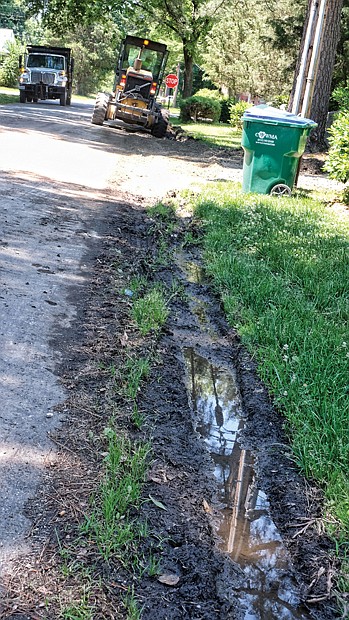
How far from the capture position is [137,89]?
20734 mm

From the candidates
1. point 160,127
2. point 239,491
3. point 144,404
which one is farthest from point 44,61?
point 239,491

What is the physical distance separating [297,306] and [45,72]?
103 feet

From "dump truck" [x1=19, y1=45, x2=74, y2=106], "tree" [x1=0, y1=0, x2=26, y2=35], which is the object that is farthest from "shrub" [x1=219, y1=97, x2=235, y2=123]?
"tree" [x1=0, y1=0, x2=26, y2=35]

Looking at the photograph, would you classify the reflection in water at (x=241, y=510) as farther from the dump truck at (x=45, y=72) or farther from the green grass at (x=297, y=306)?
the dump truck at (x=45, y=72)

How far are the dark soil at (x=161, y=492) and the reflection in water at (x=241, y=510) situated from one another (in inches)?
2.0

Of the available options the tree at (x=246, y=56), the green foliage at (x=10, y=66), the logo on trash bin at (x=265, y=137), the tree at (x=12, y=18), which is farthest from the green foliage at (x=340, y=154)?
the tree at (x=12, y=18)

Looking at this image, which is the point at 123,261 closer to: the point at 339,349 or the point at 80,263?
the point at 80,263

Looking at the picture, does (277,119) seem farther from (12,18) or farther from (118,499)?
(12,18)

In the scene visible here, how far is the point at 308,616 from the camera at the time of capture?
2.54 metres

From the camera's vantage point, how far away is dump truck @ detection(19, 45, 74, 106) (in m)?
32.7

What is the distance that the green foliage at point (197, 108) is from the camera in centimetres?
3388

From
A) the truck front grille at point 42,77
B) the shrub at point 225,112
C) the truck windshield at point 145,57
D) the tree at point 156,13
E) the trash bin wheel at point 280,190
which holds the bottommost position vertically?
the shrub at point 225,112

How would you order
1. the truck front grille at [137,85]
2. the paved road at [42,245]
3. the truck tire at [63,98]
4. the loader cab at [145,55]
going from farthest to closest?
the truck tire at [63,98]
the loader cab at [145,55]
the truck front grille at [137,85]
the paved road at [42,245]

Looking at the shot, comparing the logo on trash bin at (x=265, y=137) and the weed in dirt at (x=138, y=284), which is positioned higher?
the logo on trash bin at (x=265, y=137)
